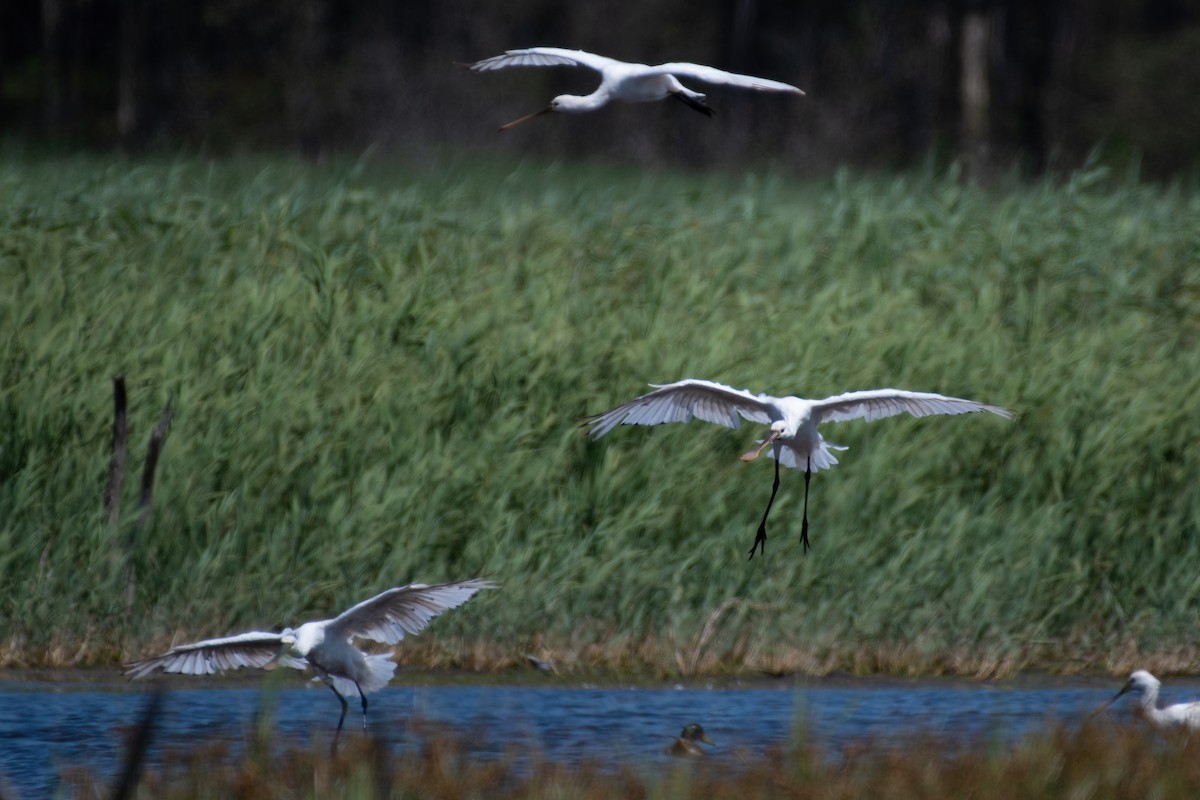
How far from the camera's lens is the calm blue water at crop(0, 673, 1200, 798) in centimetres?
712

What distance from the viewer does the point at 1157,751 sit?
640 centimetres

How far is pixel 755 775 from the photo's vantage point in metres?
5.97

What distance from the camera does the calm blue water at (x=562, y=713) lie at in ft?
23.4

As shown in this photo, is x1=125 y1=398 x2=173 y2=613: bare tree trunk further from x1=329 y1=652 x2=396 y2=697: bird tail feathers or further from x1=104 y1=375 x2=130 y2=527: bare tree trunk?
x1=329 y1=652 x2=396 y2=697: bird tail feathers

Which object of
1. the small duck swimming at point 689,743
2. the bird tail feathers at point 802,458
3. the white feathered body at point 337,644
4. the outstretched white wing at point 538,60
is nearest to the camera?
the outstretched white wing at point 538,60

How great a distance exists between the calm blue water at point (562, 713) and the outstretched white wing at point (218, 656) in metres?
0.45

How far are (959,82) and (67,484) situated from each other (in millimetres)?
15912

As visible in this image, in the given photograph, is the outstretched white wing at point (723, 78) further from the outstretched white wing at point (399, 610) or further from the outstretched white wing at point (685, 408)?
the outstretched white wing at point (399, 610)

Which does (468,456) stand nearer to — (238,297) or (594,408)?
(594,408)

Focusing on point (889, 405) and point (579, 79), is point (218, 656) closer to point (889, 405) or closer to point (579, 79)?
point (889, 405)

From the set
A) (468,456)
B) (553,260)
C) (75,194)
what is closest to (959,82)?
(553,260)

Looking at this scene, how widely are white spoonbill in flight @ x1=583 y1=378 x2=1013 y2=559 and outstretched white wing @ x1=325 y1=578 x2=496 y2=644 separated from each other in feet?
2.82

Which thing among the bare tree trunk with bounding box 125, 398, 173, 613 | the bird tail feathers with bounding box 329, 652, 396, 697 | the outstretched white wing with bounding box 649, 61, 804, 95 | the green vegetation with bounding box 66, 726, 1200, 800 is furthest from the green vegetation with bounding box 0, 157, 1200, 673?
the outstretched white wing with bounding box 649, 61, 804, 95

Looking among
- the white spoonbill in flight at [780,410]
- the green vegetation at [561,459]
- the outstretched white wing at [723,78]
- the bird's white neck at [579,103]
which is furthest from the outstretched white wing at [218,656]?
the outstretched white wing at [723,78]
